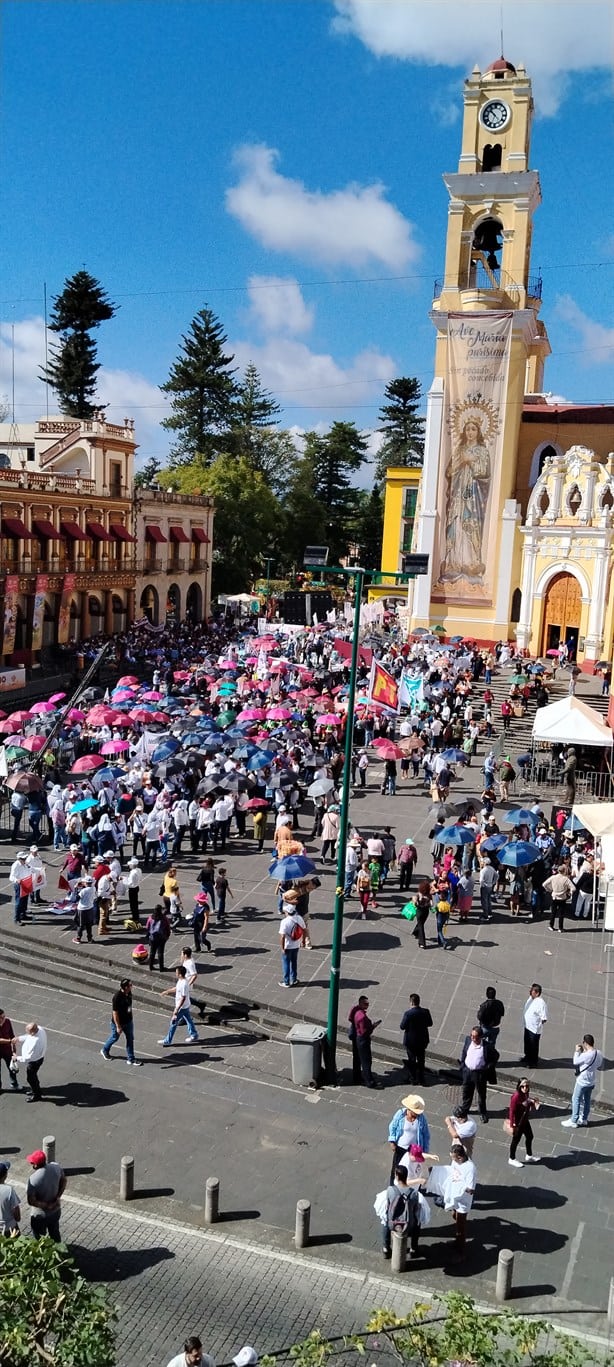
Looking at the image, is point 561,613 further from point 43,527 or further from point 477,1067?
point 477,1067

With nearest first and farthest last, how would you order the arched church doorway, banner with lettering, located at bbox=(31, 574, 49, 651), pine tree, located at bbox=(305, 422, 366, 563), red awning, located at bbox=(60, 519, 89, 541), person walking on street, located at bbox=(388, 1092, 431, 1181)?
person walking on street, located at bbox=(388, 1092, 431, 1181) → the arched church doorway → banner with lettering, located at bbox=(31, 574, 49, 651) → red awning, located at bbox=(60, 519, 89, 541) → pine tree, located at bbox=(305, 422, 366, 563)

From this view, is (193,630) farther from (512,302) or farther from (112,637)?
(512,302)

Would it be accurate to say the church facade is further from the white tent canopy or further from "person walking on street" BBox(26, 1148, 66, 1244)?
"person walking on street" BBox(26, 1148, 66, 1244)

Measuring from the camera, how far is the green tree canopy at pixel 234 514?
67.6 meters

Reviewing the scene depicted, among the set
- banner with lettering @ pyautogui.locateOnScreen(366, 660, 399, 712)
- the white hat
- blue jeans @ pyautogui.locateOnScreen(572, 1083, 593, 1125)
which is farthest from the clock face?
the white hat

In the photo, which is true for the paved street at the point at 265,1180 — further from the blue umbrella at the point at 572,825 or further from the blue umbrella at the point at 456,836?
the blue umbrella at the point at 572,825

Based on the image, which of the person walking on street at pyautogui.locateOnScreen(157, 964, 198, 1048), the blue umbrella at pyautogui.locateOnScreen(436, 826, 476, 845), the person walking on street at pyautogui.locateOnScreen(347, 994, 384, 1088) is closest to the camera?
the person walking on street at pyautogui.locateOnScreen(347, 994, 384, 1088)

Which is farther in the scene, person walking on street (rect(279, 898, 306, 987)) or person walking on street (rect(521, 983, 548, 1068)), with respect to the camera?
person walking on street (rect(279, 898, 306, 987))

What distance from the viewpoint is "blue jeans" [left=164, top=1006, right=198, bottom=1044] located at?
13133mm

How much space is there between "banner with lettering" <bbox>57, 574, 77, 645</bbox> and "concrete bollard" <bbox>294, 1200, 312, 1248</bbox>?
40.1 metres

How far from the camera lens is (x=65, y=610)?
48.1 m

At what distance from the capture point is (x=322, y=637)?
43312mm

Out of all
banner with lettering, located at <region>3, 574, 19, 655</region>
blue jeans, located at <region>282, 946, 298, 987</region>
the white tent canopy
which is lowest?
blue jeans, located at <region>282, 946, 298, 987</region>

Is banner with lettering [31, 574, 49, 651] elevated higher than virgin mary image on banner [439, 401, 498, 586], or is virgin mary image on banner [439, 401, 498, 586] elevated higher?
virgin mary image on banner [439, 401, 498, 586]
